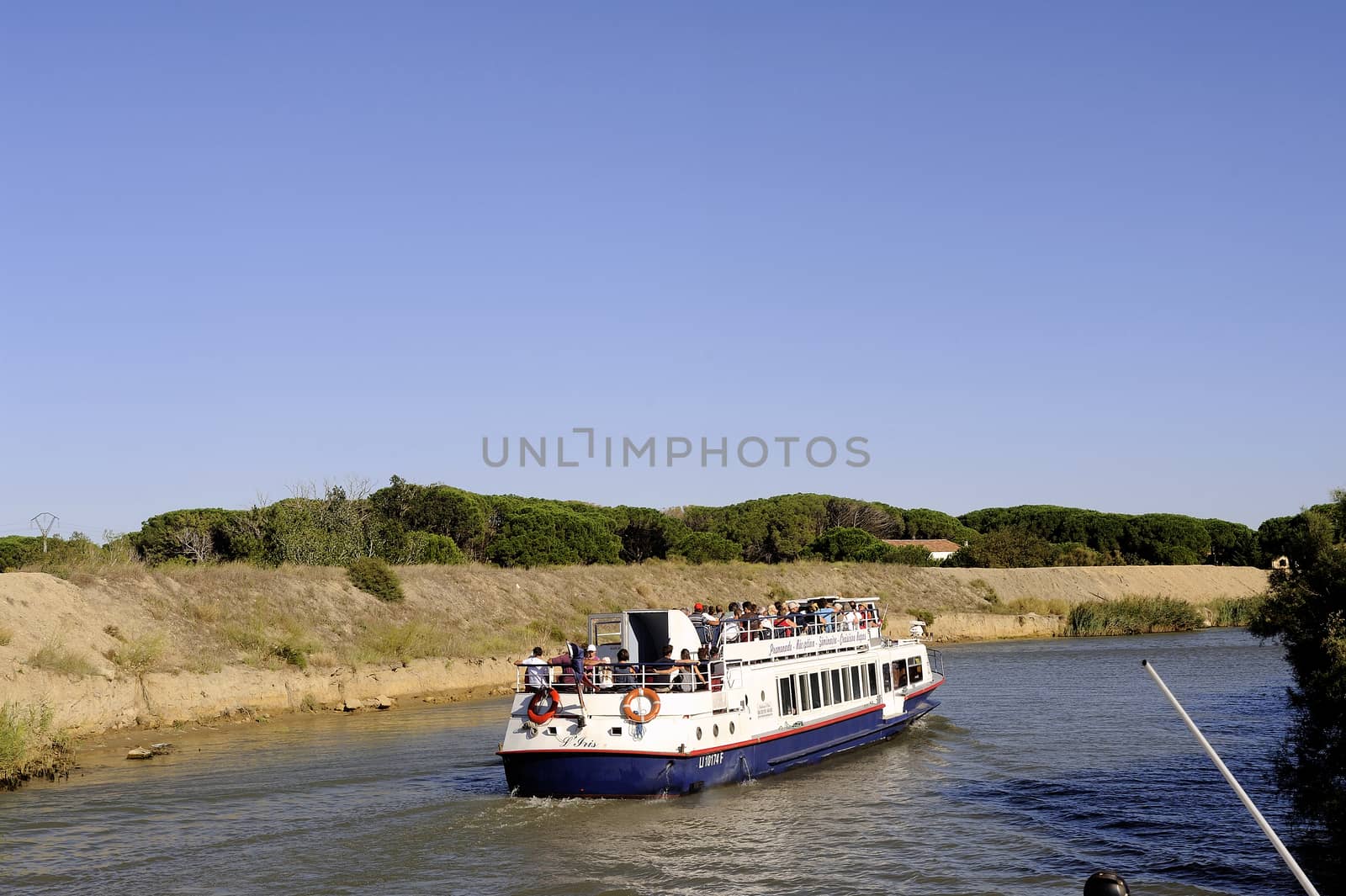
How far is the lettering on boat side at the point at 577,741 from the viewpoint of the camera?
80.0 feet

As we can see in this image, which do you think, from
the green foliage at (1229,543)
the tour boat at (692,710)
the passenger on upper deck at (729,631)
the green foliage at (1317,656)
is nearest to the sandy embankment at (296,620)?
the tour boat at (692,710)

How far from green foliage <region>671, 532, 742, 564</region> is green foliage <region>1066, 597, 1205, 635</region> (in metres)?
34.2

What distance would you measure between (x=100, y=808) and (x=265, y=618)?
2272 centimetres

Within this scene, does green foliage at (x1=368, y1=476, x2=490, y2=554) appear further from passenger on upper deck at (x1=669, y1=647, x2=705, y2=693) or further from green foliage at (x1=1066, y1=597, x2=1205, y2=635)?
passenger on upper deck at (x1=669, y1=647, x2=705, y2=693)

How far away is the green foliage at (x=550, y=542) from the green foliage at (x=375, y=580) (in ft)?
88.4

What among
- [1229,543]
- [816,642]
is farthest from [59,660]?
[1229,543]

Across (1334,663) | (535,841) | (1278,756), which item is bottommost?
(535,841)

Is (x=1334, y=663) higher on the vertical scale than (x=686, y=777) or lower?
higher

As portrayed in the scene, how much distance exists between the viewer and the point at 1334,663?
54.2ft

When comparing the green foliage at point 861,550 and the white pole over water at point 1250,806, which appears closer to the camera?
the white pole over water at point 1250,806

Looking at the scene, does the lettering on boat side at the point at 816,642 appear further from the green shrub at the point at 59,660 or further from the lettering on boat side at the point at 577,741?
the green shrub at the point at 59,660

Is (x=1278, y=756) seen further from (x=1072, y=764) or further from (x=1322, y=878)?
(x=1072, y=764)

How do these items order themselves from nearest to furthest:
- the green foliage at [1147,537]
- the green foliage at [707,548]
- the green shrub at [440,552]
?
1. the green shrub at [440,552]
2. the green foliage at [707,548]
3. the green foliage at [1147,537]

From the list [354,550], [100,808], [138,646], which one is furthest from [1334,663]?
[354,550]
